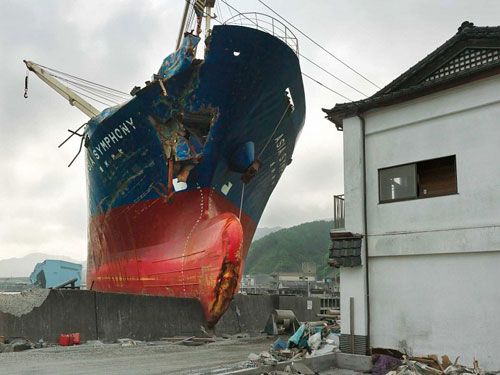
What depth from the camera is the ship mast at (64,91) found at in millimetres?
21000

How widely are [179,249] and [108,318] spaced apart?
383cm

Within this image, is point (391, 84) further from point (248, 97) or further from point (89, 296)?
point (89, 296)

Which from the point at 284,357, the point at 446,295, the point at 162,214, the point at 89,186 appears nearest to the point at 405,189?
the point at 446,295

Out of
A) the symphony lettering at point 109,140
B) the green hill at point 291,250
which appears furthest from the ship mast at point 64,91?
the green hill at point 291,250

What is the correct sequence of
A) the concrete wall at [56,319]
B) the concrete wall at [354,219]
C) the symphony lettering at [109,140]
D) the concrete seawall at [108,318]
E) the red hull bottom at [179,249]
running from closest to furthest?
1. the concrete wall at [354,219]
2. the concrete wall at [56,319]
3. the concrete seawall at [108,318]
4. the red hull bottom at [179,249]
5. the symphony lettering at [109,140]

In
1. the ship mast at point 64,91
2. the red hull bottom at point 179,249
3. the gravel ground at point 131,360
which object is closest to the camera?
the gravel ground at point 131,360

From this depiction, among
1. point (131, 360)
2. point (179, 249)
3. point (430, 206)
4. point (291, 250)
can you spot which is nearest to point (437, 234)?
point (430, 206)

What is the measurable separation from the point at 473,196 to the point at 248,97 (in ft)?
29.7

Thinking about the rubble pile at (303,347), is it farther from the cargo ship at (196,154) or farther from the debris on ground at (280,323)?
the debris on ground at (280,323)

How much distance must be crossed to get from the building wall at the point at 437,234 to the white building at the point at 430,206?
0.02 m

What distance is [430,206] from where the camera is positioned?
8.35 meters

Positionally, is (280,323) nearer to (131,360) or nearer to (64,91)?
(131,360)

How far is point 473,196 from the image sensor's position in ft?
25.7

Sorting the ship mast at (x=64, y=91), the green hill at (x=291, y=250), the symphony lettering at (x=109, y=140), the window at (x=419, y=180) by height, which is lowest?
the green hill at (x=291, y=250)
